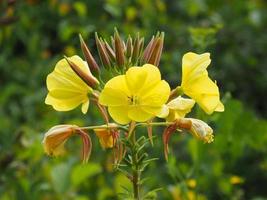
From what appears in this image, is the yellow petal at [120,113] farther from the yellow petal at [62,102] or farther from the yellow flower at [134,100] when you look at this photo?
the yellow petal at [62,102]

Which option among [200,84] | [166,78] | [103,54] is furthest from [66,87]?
[166,78]

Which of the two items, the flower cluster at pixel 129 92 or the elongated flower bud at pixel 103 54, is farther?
the elongated flower bud at pixel 103 54

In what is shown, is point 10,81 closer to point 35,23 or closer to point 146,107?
point 35,23

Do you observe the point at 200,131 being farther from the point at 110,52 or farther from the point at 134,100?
the point at 110,52

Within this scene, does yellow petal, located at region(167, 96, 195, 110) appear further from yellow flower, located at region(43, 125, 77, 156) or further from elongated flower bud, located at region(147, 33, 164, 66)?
yellow flower, located at region(43, 125, 77, 156)

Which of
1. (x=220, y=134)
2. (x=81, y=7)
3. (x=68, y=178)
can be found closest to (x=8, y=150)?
(x=68, y=178)

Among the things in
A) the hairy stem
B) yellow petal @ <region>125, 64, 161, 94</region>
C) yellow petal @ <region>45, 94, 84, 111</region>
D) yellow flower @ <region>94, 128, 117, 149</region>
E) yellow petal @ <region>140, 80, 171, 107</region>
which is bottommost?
the hairy stem

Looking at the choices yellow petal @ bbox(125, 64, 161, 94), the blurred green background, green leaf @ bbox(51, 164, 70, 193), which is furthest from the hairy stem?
green leaf @ bbox(51, 164, 70, 193)

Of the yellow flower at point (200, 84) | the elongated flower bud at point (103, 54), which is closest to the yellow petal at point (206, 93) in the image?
the yellow flower at point (200, 84)
